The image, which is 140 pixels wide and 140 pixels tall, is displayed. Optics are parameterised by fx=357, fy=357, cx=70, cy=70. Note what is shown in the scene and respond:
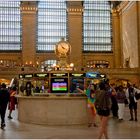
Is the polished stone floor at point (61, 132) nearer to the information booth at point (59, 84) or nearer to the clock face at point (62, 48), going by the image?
the information booth at point (59, 84)

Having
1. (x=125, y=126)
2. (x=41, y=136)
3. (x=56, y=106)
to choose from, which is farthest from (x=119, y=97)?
(x=41, y=136)

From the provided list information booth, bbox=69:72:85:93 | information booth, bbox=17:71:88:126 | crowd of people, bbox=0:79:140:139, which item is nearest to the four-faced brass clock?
information booth, bbox=69:72:85:93

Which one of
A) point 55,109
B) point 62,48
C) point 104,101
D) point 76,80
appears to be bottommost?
point 55,109

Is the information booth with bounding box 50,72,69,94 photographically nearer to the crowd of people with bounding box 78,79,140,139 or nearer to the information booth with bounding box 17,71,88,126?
the crowd of people with bounding box 78,79,140,139

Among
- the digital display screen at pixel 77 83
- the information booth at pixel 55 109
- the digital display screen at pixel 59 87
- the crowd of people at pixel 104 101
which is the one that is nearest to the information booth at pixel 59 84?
the digital display screen at pixel 59 87

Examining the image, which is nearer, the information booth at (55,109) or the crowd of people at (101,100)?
the crowd of people at (101,100)

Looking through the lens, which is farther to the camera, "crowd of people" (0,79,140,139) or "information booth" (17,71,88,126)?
"information booth" (17,71,88,126)

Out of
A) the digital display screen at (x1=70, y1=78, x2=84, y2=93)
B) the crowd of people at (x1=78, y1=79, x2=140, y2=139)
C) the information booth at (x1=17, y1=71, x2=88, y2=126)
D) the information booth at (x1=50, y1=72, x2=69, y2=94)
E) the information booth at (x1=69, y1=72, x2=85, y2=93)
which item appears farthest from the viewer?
the information booth at (x1=69, y1=72, x2=85, y2=93)

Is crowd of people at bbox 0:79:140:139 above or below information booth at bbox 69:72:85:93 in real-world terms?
below

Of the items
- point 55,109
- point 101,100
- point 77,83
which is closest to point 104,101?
point 101,100

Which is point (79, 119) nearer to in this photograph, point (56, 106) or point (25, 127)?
point (56, 106)

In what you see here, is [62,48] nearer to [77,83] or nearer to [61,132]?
[77,83]

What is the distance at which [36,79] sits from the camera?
20.3m

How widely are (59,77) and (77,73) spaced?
9.93 feet
